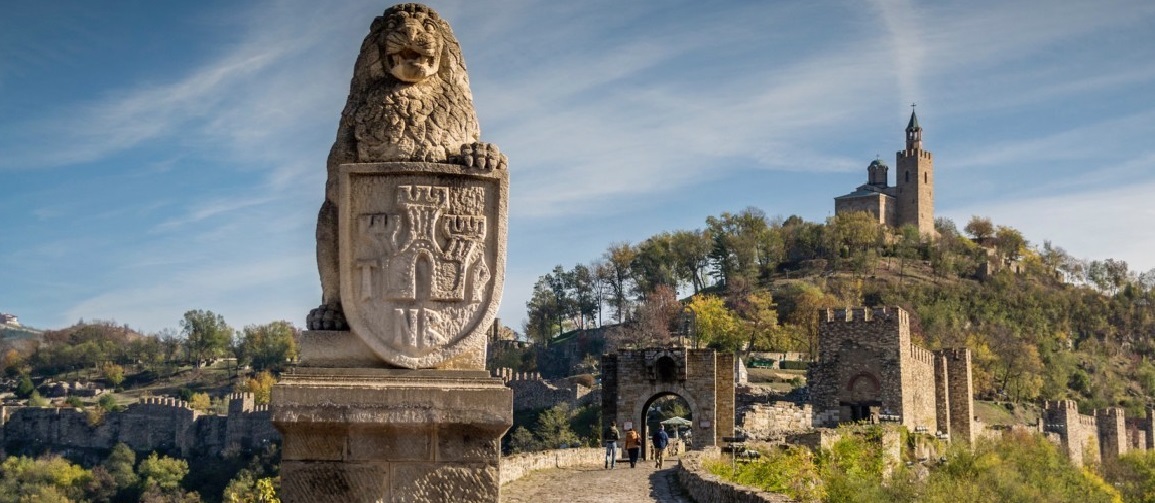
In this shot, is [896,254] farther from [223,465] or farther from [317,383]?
[317,383]

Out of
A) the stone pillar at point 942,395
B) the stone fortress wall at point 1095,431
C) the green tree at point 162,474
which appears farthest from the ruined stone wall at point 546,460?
the green tree at point 162,474

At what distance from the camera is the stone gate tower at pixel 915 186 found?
362 feet

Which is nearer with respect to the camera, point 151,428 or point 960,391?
point 960,391

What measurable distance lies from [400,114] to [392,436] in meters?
1.35

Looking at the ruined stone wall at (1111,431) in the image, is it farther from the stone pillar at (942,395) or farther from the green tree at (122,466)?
the green tree at (122,466)

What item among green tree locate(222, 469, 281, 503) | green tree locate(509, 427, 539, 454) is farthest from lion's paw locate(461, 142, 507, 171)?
green tree locate(509, 427, 539, 454)

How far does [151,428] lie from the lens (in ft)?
299

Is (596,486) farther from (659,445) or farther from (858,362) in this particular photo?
(858,362)

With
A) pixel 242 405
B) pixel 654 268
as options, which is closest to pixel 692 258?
pixel 654 268

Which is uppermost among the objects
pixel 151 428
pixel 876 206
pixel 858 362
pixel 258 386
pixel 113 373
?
pixel 876 206

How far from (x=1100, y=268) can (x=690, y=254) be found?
3610cm

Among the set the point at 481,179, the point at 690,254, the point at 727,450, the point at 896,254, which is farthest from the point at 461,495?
the point at 896,254

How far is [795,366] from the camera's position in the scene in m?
70.4

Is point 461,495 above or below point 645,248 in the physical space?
below
